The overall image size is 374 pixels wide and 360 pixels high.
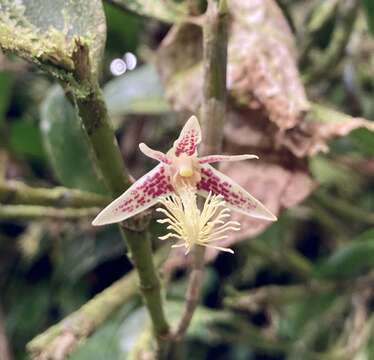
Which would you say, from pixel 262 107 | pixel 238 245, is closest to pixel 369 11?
pixel 262 107

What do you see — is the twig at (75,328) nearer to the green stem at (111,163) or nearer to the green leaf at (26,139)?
the green stem at (111,163)

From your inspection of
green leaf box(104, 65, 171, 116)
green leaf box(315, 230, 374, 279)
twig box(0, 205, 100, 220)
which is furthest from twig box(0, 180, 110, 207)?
green leaf box(315, 230, 374, 279)

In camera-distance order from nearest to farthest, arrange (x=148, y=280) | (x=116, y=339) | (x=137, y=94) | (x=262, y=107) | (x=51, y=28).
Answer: (x=51, y=28) < (x=148, y=280) < (x=262, y=107) < (x=116, y=339) < (x=137, y=94)

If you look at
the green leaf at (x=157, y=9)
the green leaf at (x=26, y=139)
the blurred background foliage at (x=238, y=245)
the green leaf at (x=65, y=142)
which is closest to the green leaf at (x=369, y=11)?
the blurred background foliage at (x=238, y=245)

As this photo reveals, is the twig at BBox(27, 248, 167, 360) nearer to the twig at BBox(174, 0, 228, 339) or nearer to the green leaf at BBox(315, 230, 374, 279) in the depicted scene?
the twig at BBox(174, 0, 228, 339)

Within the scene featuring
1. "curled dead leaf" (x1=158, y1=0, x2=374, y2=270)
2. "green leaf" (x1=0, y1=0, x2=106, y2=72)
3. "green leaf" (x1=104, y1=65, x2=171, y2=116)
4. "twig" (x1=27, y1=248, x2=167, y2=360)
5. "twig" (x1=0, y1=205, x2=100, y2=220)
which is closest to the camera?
"green leaf" (x1=0, y1=0, x2=106, y2=72)

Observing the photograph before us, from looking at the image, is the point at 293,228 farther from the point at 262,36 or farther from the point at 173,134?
the point at 262,36

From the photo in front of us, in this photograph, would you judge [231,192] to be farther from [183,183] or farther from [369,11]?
[369,11]
